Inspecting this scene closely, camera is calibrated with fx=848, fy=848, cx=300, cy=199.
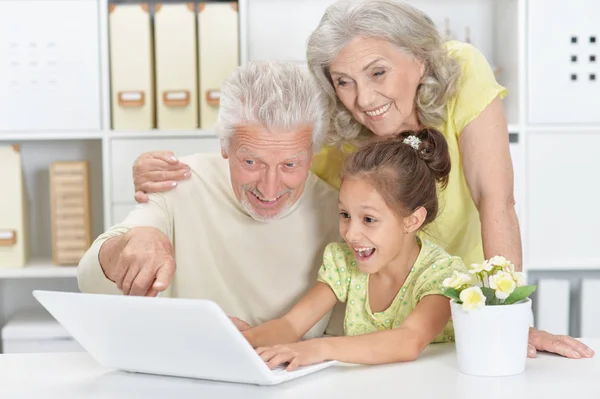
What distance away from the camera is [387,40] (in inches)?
63.9

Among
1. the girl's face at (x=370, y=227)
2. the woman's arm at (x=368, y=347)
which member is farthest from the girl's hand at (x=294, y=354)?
the girl's face at (x=370, y=227)

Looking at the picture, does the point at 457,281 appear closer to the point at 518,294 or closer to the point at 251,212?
the point at 518,294

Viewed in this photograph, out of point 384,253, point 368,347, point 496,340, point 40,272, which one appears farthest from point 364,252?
point 40,272

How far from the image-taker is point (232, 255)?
1838mm

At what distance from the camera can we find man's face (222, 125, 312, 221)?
1.61 meters

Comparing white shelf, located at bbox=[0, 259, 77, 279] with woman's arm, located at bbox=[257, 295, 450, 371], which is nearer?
woman's arm, located at bbox=[257, 295, 450, 371]

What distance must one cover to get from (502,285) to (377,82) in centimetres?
58

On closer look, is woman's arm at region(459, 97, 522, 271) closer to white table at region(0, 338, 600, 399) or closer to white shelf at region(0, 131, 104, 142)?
white table at region(0, 338, 600, 399)

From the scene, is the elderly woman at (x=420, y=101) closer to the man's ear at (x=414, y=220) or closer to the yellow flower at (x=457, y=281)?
the man's ear at (x=414, y=220)

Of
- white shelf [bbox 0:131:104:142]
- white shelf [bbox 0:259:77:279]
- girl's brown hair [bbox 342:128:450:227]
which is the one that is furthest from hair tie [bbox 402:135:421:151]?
white shelf [bbox 0:259:77:279]

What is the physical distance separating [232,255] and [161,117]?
1.08 metres

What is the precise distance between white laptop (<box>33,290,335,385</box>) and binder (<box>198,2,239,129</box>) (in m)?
1.65

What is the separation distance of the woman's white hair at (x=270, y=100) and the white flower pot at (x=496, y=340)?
58cm

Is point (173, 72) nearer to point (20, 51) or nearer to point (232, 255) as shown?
point (20, 51)
